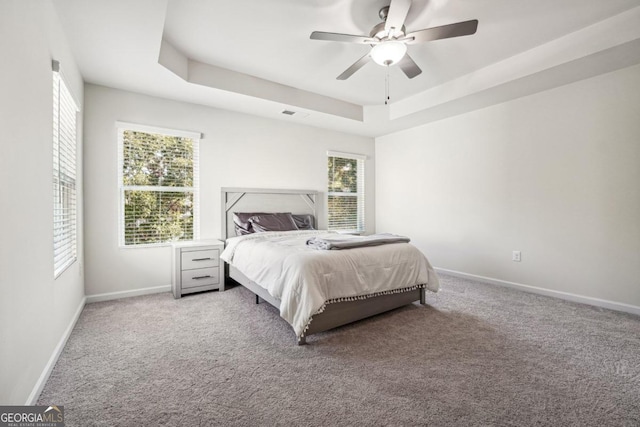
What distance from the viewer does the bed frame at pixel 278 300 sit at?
239cm

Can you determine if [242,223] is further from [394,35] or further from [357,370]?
[394,35]

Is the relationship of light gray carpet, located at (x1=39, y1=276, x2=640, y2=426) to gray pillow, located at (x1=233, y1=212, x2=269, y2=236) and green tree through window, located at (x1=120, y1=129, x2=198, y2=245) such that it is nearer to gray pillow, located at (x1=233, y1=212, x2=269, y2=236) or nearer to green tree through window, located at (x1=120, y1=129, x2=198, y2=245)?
green tree through window, located at (x1=120, y1=129, x2=198, y2=245)

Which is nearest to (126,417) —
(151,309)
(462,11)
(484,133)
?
(151,309)

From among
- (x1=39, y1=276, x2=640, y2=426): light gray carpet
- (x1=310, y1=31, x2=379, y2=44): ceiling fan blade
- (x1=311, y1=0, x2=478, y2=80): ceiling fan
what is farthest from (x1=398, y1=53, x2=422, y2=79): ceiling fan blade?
(x1=39, y1=276, x2=640, y2=426): light gray carpet

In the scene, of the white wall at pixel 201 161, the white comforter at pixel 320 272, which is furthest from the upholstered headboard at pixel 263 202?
the white comforter at pixel 320 272

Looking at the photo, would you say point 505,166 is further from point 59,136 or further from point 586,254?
point 59,136

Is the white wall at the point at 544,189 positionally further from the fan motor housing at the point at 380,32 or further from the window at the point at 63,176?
the window at the point at 63,176

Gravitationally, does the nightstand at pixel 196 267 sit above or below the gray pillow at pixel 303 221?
below

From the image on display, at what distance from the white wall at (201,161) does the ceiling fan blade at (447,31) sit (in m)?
2.69

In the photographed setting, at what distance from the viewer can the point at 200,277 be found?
137 inches

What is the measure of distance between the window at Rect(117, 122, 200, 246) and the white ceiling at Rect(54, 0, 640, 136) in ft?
1.86

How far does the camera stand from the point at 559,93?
3283 millimetres

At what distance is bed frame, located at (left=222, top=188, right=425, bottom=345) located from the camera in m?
2.39

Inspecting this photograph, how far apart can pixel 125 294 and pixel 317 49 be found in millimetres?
3474
